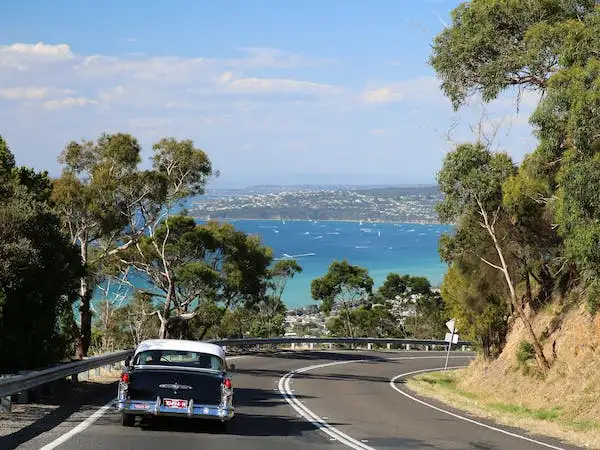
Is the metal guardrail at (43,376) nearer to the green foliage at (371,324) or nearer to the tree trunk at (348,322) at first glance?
the tree trunk at (348,322)

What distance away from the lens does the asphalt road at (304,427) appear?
12938 mm

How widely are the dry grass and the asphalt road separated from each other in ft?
3.94

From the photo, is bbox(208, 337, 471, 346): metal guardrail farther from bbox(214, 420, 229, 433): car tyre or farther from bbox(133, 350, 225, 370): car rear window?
bbox(214, 420, 229, 433): car tyre

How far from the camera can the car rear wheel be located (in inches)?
557

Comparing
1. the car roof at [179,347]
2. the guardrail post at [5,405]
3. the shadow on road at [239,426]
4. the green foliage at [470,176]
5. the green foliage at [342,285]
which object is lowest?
the shadow on road at [239,426]

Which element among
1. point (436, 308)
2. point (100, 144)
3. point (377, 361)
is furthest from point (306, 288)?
point (100, 144)

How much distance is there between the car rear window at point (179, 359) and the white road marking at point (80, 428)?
1.32m

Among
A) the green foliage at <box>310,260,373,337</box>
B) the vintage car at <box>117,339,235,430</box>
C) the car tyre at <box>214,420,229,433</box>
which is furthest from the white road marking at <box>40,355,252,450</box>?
the green foliage at <box>310,260,373,337</box>

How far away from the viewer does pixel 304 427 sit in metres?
16.0

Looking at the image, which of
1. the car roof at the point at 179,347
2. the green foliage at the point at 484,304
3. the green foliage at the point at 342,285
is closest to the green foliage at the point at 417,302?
the green foliage at the point at 342,285

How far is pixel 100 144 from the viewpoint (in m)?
34.9

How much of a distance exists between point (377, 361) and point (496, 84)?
1081 inches

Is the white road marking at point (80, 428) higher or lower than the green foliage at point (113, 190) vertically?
lower

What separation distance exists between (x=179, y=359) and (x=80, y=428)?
2.11 m
